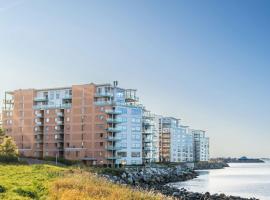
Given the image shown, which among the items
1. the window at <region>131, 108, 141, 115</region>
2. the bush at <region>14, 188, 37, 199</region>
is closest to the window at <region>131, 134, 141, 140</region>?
the window at <region>131, 108, 141, 115</region>

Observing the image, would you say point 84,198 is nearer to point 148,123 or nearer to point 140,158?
point 140,158

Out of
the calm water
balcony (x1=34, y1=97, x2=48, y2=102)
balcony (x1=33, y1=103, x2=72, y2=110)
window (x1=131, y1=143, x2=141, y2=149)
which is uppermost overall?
balcony (x1=34, y1=97, x2=48, y2=102)

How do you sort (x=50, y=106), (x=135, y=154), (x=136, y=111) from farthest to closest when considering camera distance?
(x=50, y=106) → (x=136, y=111) → (x=135, y=154)

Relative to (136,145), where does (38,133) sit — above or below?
above

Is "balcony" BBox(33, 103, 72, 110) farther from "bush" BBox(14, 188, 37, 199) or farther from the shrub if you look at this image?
"bush" BBox(14, 188, 37, 199)

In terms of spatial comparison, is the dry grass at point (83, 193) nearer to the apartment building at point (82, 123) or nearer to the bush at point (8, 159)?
the bush at point (8, 159)

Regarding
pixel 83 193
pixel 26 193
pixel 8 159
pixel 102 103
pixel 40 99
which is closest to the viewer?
pixel 83 193

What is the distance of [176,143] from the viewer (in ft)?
648

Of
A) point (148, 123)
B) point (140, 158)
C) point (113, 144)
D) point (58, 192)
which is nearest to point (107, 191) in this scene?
point (58, 192)

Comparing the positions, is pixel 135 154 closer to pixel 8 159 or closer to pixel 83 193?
pixel 8 159

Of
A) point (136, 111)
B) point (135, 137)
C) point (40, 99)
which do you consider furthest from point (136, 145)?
point (40, 99)

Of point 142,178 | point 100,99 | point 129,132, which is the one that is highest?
point 100,99

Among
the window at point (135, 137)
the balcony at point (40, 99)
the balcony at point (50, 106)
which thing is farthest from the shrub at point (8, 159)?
the balcony at point (40, 99)

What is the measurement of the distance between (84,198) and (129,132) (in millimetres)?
93993
